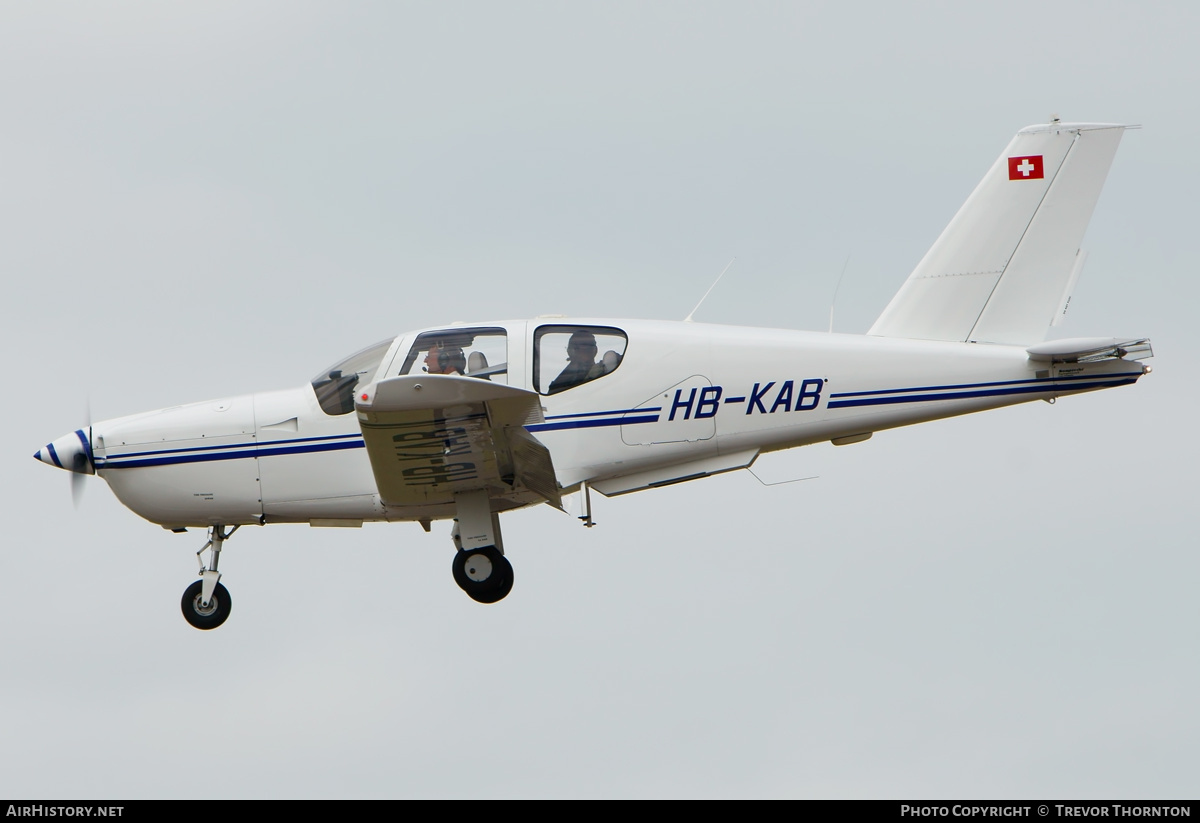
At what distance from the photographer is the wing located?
411 inches

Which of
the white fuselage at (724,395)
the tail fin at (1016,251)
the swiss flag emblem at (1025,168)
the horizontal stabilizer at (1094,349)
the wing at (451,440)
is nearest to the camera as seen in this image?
the wing at (451,440)

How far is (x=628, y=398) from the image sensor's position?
1195 cm

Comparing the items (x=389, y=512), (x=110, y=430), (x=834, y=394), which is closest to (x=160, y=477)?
(x=110, y=430)

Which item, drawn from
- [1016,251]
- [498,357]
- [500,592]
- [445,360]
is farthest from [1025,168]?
[500,592]

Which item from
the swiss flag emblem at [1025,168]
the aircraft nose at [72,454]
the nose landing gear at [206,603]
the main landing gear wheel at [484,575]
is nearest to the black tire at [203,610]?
the nose landing gear at [206,603]

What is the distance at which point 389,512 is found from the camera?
12445 mm

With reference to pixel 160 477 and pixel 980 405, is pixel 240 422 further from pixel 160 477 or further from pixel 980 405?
pixel 980 405

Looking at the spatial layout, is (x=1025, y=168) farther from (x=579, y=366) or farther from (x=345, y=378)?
(x=345, y=378)

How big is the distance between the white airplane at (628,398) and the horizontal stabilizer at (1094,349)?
2cm

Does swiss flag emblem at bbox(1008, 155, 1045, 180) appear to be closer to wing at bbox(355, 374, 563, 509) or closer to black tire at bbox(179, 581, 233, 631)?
wing at bbox(355, 374, 563, 509)

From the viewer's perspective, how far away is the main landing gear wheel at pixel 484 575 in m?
12.0

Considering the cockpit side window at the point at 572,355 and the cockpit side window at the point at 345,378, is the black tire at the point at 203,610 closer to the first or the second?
the cockpit side window at the point at 345,378

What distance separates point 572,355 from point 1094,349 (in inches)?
176

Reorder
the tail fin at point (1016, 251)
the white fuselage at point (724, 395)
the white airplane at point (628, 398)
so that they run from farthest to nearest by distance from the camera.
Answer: the tail fin at point (1016, 251) < the white fuselage at point (724, 395) < the white airplane at point (628, 398)
